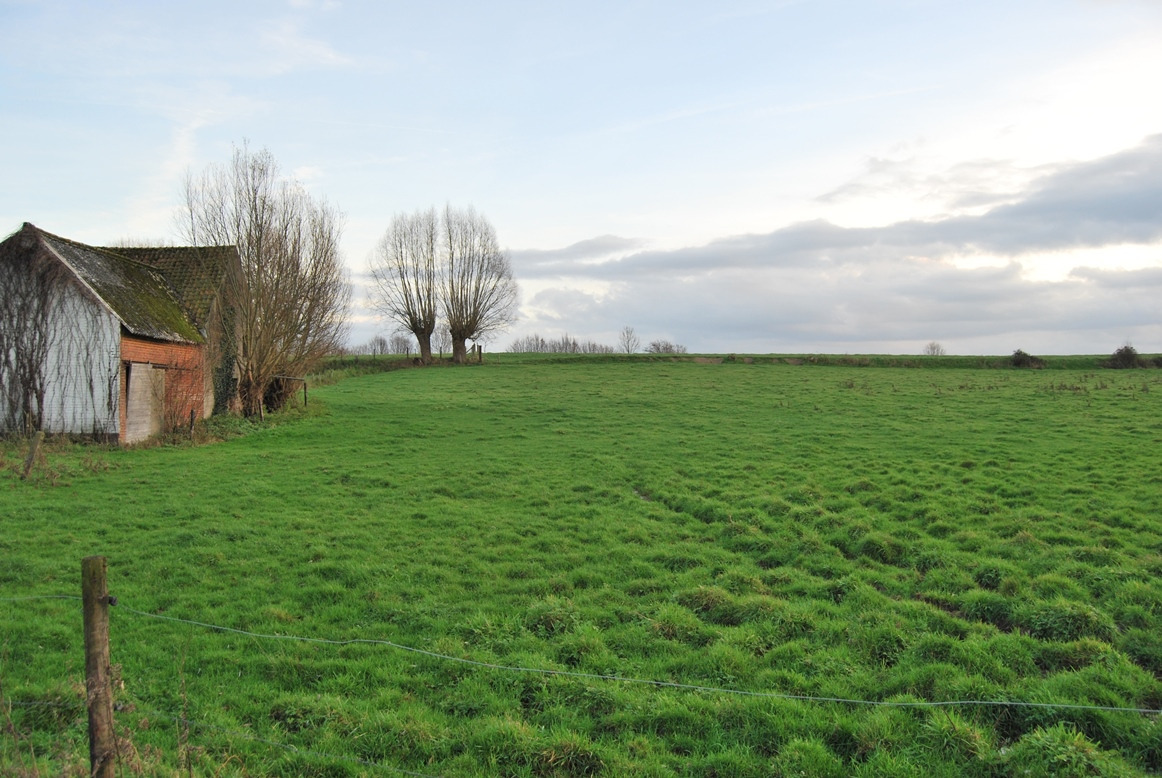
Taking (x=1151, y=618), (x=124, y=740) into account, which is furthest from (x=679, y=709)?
(x=1151, y=618)

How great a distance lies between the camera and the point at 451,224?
67438mm

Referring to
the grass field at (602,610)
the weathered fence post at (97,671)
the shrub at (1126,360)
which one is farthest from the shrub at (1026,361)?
the weathered fence post at (97,671)

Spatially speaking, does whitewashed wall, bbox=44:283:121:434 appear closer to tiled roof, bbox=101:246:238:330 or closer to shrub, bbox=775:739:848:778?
tiled roof, bbox=101:246:238:330

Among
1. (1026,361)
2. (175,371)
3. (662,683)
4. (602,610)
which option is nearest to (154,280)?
(175,371)

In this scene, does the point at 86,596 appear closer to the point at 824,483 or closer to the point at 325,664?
the point at 325,664

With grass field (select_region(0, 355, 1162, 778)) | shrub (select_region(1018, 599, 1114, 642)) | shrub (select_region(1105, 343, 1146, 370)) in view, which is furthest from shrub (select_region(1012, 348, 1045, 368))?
shrub (select_region(1018, 599, 1114, 642))

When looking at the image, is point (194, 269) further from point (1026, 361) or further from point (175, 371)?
point (1026, 361)

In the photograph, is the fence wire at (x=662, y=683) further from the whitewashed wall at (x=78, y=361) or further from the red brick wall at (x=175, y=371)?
the red brick wall at (x=175, y=371)

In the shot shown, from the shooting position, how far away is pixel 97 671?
15.1 ft

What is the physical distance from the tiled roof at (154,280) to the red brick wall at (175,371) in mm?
433

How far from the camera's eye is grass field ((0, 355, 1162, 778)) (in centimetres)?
588

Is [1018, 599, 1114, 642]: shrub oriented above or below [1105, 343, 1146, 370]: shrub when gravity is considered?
below

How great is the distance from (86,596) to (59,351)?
23.2 m

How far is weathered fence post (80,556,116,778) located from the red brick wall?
21.8 metres
